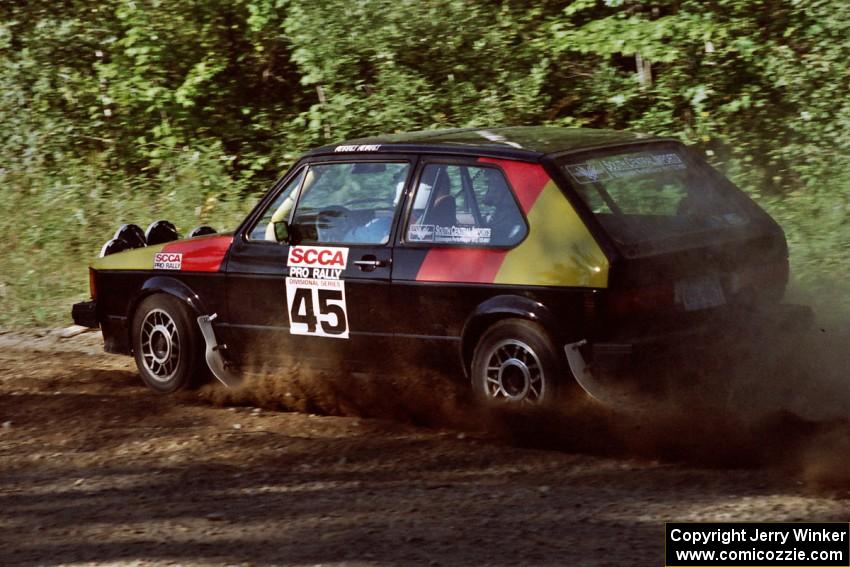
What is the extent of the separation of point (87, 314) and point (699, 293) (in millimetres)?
4198

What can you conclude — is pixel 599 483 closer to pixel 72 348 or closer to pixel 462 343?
pixel 462 343

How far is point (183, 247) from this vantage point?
8266mm

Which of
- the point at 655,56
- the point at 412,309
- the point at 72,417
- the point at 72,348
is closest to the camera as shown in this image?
the point at 412,309

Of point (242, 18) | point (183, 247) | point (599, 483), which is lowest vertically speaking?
point (599, 483)

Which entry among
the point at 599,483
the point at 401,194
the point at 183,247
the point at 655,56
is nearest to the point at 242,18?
the point at 655,56

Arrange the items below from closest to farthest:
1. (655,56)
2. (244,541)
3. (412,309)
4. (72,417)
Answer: (244,541), (412,309), (72,417), (655,56)

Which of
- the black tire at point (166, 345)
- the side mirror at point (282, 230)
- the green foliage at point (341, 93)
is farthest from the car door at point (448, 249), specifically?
the green foliage at point (341, 93)

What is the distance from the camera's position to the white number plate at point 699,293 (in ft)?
21.7

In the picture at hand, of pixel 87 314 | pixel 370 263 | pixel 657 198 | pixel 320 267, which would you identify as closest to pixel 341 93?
pixel 87 314

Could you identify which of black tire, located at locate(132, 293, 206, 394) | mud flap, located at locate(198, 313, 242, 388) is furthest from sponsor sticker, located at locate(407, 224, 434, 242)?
black tire, located at locate(132, 293, 206, 394)

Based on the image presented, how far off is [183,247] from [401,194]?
174cm

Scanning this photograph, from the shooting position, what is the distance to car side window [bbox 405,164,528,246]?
6.80m

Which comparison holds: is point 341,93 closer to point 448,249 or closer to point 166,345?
point 166,345

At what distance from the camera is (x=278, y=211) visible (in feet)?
25.5
